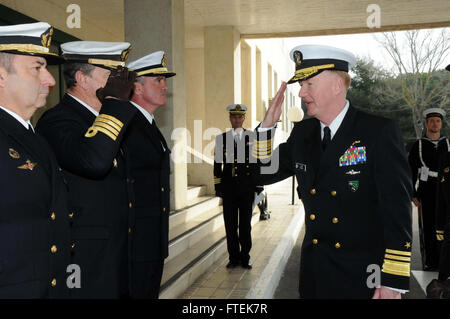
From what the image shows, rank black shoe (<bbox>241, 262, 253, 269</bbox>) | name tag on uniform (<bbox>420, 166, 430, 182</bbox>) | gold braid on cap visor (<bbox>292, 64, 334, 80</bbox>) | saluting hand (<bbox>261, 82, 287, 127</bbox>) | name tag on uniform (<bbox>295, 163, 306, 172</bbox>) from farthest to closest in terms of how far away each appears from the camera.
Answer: black shoe (<bbox>241, 262, 253, 269</bbox>) → name tag on uniform (<bbox>420, 166, 430, 182</bbox>) → saluting hand (<bbox>261, 82, 287, 127</bbox>) → name tag on uniform (<bbox>295, 163, 306, 172</bbox>) → gold braid on cap visor (<bbox>292, 64, 334, 80</bbox>)

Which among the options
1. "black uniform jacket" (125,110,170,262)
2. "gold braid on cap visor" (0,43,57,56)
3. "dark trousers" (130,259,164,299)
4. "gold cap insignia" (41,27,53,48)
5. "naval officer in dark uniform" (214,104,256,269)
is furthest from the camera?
"naval officer in dark uniform" (214,104,256,269)

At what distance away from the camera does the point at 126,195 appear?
7.92 ft

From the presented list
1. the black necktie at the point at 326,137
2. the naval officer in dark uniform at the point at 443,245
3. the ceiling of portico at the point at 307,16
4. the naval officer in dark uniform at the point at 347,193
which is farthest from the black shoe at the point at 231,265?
the ceiling of portico at the point at 307,16

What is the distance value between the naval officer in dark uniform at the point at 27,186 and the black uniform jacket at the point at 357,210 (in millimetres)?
1256

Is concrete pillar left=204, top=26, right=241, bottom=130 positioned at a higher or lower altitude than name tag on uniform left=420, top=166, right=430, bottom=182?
higher

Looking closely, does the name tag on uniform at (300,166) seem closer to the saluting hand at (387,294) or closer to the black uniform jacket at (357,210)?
the black uniform jacket at (357,210)

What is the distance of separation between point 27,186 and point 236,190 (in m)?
4.89

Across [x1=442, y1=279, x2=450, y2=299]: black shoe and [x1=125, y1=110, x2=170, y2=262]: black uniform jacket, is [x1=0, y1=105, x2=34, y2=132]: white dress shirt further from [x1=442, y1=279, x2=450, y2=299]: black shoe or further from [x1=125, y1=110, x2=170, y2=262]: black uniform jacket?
[x1=442, y1=279, x2=450, y2=299]: black shoe

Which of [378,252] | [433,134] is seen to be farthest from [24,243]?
[433,134]

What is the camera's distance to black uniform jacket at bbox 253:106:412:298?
73.5 inches

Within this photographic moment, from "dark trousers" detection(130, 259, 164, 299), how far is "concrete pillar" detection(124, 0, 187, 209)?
4448 mm

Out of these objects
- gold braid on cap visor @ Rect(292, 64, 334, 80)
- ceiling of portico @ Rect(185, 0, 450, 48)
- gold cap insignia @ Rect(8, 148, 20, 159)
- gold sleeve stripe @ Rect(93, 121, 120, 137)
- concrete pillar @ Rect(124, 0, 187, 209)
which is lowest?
gold cap insignia @ Rect(8, 148, 20, 159)

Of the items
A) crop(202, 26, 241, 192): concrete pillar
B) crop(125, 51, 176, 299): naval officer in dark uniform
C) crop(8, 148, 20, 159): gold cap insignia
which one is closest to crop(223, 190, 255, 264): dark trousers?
crop(125, 51, 176, 299): naval officer in dark uniform
